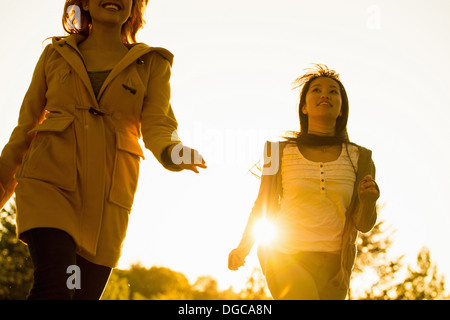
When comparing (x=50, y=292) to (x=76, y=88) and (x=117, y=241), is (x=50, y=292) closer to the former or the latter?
(x=117, y=241)

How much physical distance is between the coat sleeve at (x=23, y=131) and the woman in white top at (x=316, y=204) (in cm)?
165

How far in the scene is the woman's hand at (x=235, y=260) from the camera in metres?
4.85

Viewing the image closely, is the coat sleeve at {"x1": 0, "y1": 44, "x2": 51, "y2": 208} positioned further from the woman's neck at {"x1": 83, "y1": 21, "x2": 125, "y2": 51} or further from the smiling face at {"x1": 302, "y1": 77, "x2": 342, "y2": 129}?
the smiling face at {"x1": 302, "y1": 77, "x2": 342, "y2": 129}

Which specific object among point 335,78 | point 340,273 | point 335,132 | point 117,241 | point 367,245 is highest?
point 335,78

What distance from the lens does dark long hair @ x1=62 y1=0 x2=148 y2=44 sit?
4773 millimetres

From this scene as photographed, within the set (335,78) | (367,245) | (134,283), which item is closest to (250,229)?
(335,78)

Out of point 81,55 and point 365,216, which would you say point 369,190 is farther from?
point 81,55

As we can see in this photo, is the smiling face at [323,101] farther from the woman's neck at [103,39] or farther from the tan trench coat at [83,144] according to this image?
the woman's neck at [103,39]

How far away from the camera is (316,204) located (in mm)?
5023

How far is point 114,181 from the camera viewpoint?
13.2 ft

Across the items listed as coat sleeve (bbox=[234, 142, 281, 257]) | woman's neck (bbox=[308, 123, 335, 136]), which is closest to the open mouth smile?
woman's neck (bbox=[308, 123, 335, 136])

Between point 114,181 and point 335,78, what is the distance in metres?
2.66

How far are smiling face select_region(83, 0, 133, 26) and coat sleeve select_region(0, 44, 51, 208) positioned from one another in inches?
16.8

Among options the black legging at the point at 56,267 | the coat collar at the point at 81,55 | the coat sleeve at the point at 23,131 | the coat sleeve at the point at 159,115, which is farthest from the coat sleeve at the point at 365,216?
the coat sleeve at the point at 23,131
